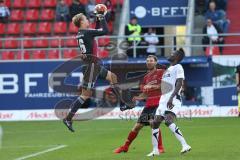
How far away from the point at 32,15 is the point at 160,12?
625 cm

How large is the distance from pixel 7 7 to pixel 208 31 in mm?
8890

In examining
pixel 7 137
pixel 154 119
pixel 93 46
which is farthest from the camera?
pixel 7 137

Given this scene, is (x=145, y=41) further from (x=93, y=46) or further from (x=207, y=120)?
(x=93, y=46)

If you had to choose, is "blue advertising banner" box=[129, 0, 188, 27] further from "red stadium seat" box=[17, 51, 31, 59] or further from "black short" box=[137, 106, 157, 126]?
"black short" box=[137, 106, 157, 126]

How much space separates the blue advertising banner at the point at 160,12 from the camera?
27703 millimetres

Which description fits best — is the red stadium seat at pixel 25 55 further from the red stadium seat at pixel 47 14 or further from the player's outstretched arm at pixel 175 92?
the player's outstretched arm at pixel 175 92

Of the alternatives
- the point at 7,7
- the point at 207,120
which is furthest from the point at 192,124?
the point at 7,7

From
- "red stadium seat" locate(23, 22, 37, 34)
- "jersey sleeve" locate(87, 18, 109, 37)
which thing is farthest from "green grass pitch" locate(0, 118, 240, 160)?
"red stadium seat" locate(23, 22, 37, 34)

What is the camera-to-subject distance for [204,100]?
2619cm

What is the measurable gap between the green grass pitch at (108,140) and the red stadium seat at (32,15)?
6.86 metres

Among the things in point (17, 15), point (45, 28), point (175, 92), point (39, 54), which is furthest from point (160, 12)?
point (175, 92)

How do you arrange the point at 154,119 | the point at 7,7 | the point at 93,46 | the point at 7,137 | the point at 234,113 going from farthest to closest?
the point at 7,7 < the point at 234,113 < the point at 7,137 < the point at 93,46 < the point at 154,119

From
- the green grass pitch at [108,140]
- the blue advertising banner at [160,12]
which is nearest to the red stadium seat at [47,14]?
the blue advertising banner at [160,12]

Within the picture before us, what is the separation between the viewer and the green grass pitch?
1461cm
